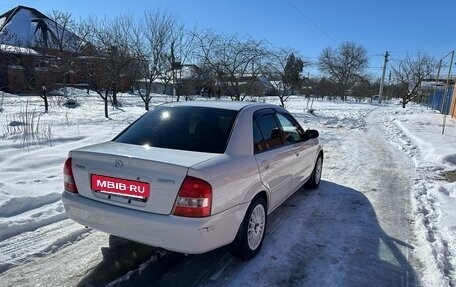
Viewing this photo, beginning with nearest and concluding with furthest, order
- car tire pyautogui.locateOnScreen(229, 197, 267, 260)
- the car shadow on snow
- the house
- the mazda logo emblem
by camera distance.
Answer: the mazda logo emblem, the car shadow on snow, car tire pyautogui.locateOnScreen(229, 197, 267, 260), the house

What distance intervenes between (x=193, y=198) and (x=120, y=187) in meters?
0.65

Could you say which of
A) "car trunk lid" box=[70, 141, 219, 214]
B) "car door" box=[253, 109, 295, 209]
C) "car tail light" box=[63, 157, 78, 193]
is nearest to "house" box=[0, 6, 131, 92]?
"car door" box=[253, 109, 295, 209]

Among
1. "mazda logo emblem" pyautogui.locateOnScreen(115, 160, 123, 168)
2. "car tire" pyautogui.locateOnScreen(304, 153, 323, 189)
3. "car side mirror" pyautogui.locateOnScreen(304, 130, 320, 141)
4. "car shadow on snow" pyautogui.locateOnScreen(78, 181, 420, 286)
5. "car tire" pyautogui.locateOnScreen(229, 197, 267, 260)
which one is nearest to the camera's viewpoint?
"mazda logo emblem" pyautogui.locateOnScreen(115, 160, 123, 168)

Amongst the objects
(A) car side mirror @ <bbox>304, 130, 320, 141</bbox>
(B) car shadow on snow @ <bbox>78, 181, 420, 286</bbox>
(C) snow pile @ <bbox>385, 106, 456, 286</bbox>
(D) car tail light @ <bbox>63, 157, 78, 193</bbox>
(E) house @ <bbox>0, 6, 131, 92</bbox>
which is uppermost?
(E) house @ <bbox>0, 6, 131, 92</bbox>

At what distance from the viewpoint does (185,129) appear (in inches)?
137

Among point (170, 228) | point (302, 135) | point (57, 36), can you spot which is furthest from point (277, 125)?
point (57, 36)

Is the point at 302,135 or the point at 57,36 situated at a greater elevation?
the point at 57,36

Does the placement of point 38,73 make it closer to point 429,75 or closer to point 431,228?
point 431,228

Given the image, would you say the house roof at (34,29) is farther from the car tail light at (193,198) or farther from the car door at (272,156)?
the car tail light at (193,198)

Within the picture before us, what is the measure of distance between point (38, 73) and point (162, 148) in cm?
1926

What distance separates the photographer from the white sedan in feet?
8.85

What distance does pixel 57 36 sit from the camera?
874 inches

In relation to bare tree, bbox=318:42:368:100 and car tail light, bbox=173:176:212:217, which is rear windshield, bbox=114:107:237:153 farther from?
bare tree, bbox=318:42:368:100

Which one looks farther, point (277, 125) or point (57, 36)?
Answer: point (57, 36)
